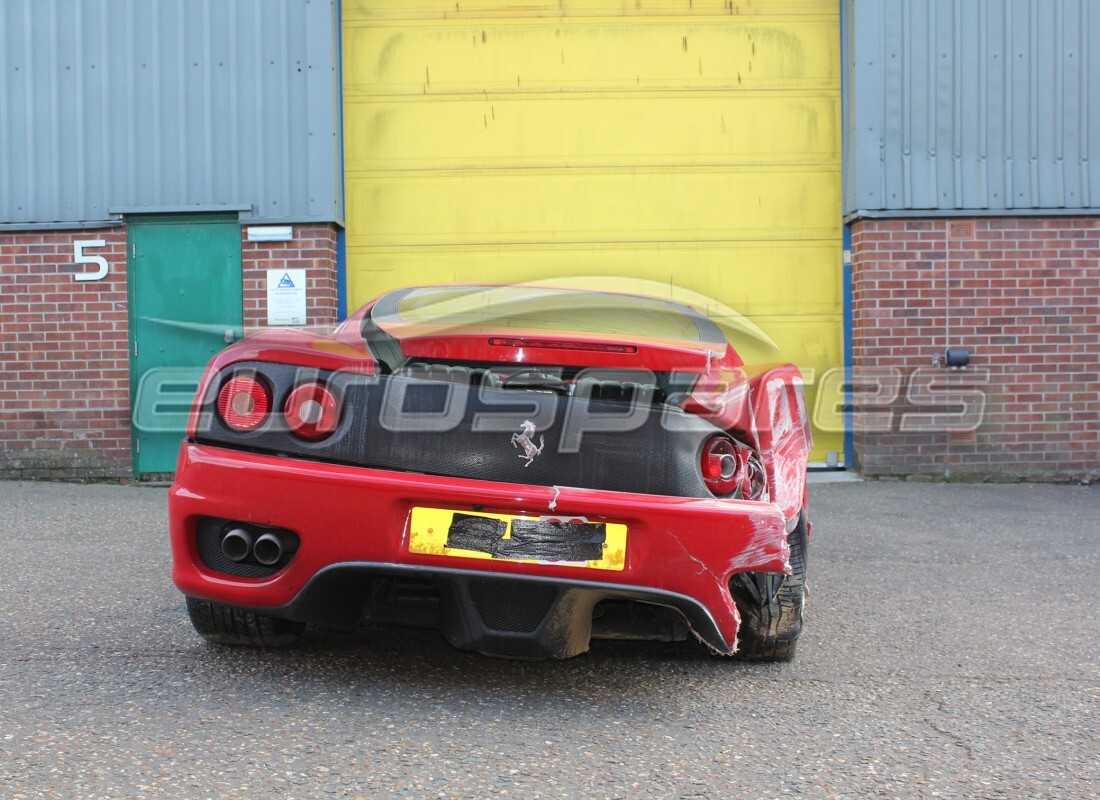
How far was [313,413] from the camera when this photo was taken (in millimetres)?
2633

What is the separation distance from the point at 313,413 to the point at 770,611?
55.6 inches

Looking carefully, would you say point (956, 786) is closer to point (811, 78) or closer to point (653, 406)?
point (653, 406)

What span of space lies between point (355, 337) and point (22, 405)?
5.94 metres

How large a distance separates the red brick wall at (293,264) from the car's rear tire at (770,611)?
17.6ft

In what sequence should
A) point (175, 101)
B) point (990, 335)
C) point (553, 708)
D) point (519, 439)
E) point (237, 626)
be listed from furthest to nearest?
point (990, 335) < point (175, 101) < point (237, 626) < point (553, 708) < point (519, 439)

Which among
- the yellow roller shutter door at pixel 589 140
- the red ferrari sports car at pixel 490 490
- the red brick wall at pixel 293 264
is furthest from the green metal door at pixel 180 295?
the red ferrari sports car at pixel 490 490

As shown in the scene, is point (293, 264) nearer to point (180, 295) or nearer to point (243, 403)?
point (180, 295)

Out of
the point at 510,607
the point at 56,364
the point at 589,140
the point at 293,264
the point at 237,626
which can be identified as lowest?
the point at 237,626

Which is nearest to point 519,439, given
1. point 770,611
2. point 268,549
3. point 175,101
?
point 268,549

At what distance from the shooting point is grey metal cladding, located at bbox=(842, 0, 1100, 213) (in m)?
7.90

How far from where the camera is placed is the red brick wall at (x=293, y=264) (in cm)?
780

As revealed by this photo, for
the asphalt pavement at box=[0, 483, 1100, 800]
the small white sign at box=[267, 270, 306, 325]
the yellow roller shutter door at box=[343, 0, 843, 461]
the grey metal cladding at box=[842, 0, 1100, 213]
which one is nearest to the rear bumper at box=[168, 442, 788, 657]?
the asphalt pavement at box=[0, 483, 1100, 800]

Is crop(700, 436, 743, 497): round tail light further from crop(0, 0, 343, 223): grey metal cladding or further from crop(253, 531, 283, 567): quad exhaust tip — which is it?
crop(0, 0, 343, 223): grey metal cladding

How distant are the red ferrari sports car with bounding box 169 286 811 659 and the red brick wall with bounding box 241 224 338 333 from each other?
16.9 feet
